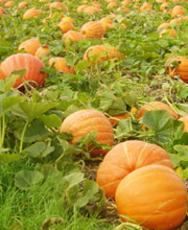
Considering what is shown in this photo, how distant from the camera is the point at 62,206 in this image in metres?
2.96

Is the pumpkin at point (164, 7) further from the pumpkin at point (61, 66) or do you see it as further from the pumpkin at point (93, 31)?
the pumpkin at point (61, 66)

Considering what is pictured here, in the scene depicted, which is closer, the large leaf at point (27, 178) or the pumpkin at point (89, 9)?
the large leaf at point (27, 178)

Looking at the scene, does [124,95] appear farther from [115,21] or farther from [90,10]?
[90,10]

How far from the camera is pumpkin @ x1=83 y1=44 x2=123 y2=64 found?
5.59 m

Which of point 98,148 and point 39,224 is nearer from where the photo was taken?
point 39,224

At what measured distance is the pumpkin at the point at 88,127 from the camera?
12.3 feet

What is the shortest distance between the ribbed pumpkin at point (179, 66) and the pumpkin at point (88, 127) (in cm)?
188

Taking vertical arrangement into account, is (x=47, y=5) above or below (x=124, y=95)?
below

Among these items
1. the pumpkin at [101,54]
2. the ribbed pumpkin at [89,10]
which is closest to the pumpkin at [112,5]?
the ribbed pumpkin at [89,10]

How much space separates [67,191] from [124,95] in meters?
1.60

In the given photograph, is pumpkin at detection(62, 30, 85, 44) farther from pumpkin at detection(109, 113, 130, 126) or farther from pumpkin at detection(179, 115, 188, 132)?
pumpkin at detection(179, 115, 188, 132)

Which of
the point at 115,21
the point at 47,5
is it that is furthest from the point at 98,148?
the point at 47,5

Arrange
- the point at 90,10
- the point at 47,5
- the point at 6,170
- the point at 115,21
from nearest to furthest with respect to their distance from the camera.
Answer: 1. the point at 6,170
2. the point at 115,21
3. the point at 90,10
4. the point at 47,5

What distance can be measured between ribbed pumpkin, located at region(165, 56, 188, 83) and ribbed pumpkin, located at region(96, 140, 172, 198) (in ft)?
7.51
